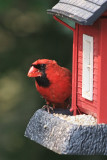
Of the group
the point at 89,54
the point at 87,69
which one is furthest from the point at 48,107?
the point at 89,54

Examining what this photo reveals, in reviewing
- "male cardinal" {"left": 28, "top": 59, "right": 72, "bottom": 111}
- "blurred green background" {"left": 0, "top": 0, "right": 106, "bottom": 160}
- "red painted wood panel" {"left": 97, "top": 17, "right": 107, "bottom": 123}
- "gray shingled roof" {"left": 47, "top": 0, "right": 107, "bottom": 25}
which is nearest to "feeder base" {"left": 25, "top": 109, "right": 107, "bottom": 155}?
"red painted wood panel" {"left": 97, "top": 17, "right": 107, "bottom": 123}

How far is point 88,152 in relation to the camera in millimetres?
7266

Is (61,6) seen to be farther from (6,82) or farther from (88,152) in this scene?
(6,82)

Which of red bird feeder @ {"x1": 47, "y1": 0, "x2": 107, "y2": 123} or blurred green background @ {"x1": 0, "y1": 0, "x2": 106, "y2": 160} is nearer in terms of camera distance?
red bird feeder @ {"x1": 47, "y1": 0, "x2": 107, "y2": 123}

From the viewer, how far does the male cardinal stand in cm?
776

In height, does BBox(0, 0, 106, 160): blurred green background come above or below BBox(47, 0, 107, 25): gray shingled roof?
below

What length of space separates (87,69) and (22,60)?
2.97 m

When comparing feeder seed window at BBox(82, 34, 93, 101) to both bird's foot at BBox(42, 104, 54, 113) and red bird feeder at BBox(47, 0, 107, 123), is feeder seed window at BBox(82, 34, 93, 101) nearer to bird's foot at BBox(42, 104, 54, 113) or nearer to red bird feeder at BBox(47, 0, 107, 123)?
red bird feeder at BBox(47, 0, 107, 123)

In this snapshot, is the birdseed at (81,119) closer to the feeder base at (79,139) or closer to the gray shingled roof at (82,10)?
the feeder base at (79,139)

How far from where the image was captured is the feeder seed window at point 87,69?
24.6ft

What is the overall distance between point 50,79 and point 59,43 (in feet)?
7.91

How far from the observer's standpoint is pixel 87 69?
761 centimetres

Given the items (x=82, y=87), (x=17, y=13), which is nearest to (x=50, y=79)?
(x=82, y=87)

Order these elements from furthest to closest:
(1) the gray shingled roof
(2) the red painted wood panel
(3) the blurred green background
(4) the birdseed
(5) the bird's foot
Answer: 1. (3) the blurred green background
2. (5) the bird's foot
3. (4) the birdseed
4. (2) the red painted wood panel
5. (1) the gray shingled roof
